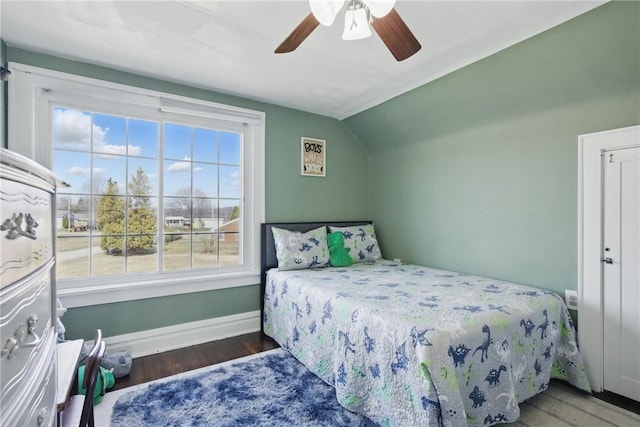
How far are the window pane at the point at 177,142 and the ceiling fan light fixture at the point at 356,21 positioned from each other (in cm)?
200

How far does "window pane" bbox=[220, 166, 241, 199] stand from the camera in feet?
10.5

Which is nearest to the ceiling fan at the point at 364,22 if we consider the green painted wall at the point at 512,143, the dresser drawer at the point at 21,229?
the green painted wall at the point at 512,143

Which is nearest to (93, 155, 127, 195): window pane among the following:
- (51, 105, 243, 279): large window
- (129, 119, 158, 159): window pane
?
(51, 105, 243, 279): large window

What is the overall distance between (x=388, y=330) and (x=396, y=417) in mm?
427

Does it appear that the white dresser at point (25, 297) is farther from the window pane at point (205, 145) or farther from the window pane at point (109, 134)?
the window pane at point (205, 145)

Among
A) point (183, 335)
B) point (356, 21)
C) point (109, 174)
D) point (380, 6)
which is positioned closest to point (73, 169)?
point (109, 174)

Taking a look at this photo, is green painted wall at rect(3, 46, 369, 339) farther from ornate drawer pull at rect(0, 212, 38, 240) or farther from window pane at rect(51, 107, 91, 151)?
ornate drawer pull at rect(0, 212, 38, 240)

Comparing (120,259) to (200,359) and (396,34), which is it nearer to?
(200,359)

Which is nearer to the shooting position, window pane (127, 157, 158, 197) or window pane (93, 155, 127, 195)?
window pane (93, 155, 127, 195)

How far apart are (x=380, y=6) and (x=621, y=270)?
7.35 ft

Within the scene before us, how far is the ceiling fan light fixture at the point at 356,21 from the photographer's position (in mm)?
1503

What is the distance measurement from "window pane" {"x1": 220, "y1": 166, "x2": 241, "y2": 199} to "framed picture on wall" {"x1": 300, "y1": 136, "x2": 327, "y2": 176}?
0.75 metres

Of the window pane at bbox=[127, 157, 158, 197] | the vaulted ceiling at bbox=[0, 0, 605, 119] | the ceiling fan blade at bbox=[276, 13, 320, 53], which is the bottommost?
the window pane at bbox=[127, 157, 158, 197]

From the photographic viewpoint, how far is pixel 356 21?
1.52 m
